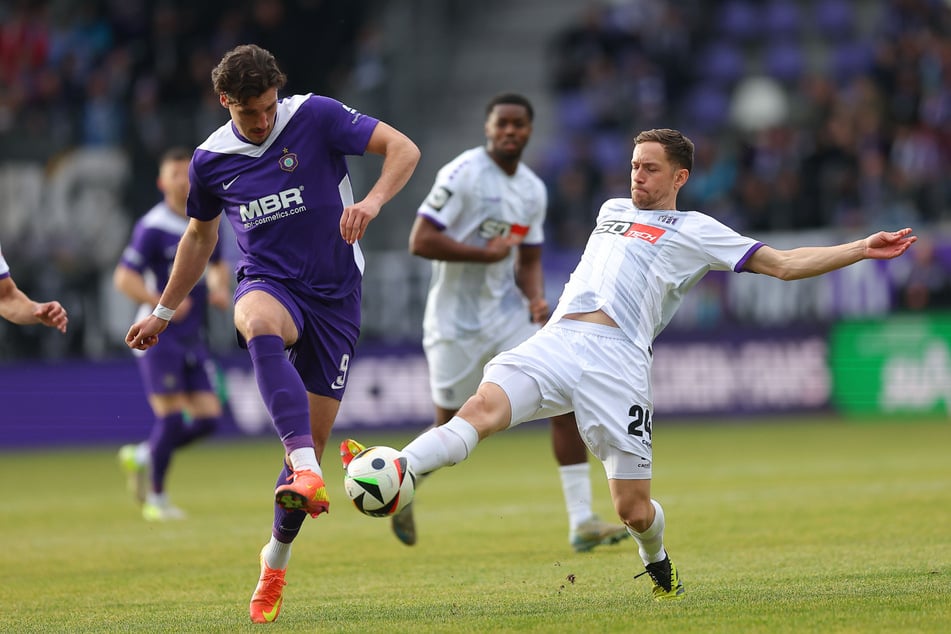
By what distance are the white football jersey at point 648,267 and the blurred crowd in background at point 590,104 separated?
14.5m

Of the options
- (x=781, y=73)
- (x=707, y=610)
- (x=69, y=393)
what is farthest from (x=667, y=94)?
(x=707, y=610)

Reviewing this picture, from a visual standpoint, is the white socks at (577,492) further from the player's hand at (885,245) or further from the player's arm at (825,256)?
the player's hand at (885,245)

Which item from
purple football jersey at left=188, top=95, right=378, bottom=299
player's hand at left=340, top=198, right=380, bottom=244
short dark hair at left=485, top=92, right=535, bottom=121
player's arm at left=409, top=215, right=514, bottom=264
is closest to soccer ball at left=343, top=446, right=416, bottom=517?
player's hand at left=340, top=198, right=380, bottom=244

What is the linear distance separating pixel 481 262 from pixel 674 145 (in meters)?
2.72

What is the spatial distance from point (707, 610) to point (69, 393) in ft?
49.5

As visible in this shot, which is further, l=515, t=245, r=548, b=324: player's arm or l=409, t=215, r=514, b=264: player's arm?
l=515, t=245, r=548, b=324: player's arm

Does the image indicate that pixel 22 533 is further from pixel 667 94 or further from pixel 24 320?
pixel 667 94

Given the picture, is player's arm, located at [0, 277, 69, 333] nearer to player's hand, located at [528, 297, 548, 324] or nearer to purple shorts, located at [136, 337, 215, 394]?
player's hand, located at [528, 297, 548, 324]

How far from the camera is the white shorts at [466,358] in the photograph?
971 centimetres

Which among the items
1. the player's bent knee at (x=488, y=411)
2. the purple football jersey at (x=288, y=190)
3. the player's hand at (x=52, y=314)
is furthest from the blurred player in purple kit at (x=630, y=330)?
the player's hand at (x=52, y=314)

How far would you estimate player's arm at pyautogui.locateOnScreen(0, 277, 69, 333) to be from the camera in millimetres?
7816

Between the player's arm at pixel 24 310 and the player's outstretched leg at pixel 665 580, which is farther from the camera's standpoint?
the player's arm at pixel 24 310

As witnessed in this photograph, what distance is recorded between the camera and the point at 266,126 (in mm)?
6633

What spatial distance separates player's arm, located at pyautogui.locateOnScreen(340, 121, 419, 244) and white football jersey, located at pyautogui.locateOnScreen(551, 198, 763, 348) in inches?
37.2
